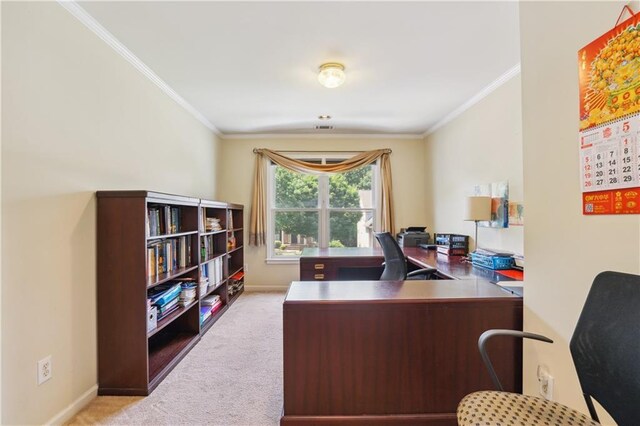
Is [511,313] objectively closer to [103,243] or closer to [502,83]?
[502,83]

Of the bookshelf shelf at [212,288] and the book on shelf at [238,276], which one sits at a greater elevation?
the bookshelf shelf at [212,288]

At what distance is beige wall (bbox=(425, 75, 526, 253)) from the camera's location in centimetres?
247

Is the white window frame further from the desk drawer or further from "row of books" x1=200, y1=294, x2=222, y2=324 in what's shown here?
the desk drawer

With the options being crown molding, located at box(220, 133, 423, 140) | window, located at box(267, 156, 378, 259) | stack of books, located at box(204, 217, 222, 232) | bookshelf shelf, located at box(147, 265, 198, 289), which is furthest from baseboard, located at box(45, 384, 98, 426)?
crown molding, located at box(220, 133, 423, 140)

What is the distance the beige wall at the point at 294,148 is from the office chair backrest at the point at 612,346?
346 cm

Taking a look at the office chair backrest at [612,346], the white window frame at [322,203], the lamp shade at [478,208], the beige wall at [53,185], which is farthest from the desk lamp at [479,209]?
the beige wall at [53,185]

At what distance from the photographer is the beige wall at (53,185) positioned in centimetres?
136

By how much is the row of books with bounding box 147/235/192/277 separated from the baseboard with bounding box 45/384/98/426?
2.48ft

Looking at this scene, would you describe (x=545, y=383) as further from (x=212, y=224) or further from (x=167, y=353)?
(x=212, y=224)

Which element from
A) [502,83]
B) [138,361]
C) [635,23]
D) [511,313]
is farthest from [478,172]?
[138,361]

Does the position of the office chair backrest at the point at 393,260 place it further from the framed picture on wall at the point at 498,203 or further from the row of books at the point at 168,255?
the row of books at the point at 168,255

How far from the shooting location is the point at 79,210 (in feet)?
5.68

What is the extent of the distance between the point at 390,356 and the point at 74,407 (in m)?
1.83

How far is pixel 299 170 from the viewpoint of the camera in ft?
14.2
